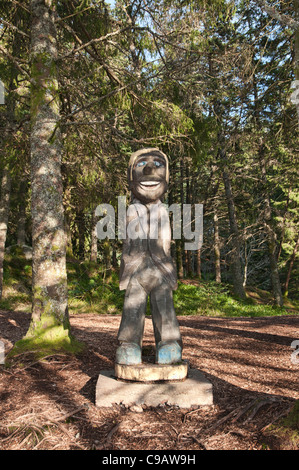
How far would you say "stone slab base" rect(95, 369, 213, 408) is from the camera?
136 inches

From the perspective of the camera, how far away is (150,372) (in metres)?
3.63

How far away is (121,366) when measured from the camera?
12.1 feet

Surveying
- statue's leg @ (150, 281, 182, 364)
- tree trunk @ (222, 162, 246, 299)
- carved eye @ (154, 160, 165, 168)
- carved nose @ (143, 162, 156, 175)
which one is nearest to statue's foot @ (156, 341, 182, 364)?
Answer: statue's leg @ (150, 281, 182, 364)

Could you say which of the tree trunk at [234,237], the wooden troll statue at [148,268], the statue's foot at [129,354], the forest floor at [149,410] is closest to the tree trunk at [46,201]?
the forest floor at [149,410]

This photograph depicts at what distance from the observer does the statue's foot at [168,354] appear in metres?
3.75

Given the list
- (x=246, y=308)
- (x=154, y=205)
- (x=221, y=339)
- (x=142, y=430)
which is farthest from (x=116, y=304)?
(x=142, y=430)

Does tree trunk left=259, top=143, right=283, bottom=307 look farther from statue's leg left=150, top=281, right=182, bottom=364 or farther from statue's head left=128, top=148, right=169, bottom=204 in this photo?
statue's leg left=150, top=281, right=182, bottom=364

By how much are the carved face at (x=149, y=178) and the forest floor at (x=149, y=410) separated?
2.04 m

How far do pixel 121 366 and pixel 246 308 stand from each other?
919cm

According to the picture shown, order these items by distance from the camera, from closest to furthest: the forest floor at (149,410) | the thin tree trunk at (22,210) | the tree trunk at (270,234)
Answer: the forest floor at (149,410), the tree trunk at (270,234), the thin tree trunk at (22,210)

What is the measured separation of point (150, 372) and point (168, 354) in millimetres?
274

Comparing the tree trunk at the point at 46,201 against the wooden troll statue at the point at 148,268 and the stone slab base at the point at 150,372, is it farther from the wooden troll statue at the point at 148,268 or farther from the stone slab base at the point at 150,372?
the stone slab base at the point at 150,372

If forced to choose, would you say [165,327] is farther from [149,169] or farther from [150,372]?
[149,169]
